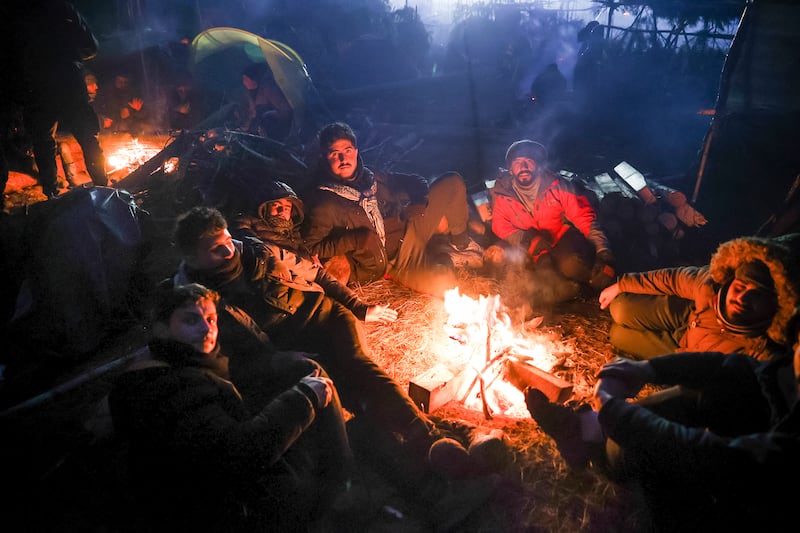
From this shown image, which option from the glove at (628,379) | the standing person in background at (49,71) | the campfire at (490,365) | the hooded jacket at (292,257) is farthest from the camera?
the standing person in background at (49,71)

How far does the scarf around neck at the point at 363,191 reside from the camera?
17.0 feet

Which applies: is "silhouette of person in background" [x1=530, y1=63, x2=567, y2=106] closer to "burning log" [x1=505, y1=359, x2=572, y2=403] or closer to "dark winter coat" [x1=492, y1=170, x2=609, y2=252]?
"dark winter coat" [x1=492, y1=170, x2=609, y2=252]

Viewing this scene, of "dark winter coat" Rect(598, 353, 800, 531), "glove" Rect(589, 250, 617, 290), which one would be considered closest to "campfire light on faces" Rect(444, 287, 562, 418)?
"glove" Rect(589, 250, 617, 290)

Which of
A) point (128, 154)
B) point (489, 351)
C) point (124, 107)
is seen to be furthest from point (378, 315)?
point (124, 107)

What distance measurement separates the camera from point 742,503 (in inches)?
81.9

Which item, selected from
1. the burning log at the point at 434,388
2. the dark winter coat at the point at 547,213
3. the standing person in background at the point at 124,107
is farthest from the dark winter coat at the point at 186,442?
the standing person in background at the point at 124,107

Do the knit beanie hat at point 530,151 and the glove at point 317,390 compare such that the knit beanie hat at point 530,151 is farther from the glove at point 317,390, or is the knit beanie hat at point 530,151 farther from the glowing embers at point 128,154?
the glowing embers at point 128,154

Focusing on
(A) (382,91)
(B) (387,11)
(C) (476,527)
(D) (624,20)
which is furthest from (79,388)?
(D) (624,20)

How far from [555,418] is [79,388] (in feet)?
13.9

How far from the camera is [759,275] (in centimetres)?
290

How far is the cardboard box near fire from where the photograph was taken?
145 inches

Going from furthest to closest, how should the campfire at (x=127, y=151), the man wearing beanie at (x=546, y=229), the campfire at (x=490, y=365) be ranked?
the campfire at (x=127, y=151), the man wearing beanie at (x=546, y=229), the campfire at (x=490, y=365)

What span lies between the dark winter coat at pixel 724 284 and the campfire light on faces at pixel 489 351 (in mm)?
1234

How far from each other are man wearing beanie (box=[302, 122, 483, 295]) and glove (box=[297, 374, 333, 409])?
8.10 feet
